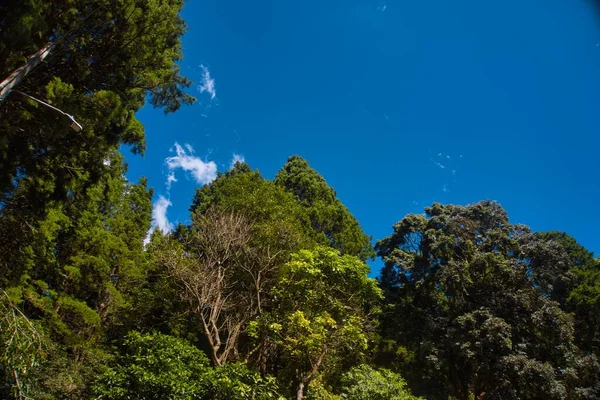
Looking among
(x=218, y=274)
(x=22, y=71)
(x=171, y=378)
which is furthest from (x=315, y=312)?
(x=22, y=71)

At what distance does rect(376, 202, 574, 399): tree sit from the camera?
13.0 meters

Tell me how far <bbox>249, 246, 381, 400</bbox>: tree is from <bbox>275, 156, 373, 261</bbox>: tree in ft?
20.4

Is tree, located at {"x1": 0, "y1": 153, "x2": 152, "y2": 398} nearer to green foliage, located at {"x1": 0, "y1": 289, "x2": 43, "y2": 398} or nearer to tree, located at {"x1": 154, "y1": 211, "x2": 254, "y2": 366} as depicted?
tree, located at {"x1": 154, "y1": 211, "x2": 254, "y2": 366}

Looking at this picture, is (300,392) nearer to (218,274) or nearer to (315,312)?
(315,312)

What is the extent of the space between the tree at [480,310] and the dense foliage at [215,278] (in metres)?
0.07

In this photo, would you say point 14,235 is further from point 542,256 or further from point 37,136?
point 542,256

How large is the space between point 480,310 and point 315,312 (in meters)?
8.11

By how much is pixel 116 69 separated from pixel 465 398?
17387 mm

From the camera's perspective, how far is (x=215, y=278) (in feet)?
41.4

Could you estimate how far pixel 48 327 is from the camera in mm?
10633

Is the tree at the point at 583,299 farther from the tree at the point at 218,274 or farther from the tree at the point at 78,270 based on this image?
the tree at the point at 78,270

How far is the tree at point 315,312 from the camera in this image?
8.38 meters

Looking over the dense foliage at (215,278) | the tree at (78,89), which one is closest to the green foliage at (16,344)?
the dense foliage at (215,278)

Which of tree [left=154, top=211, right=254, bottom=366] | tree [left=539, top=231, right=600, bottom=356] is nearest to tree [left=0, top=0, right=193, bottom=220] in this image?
tree [left=154, top=211, right=254, bottom=366]
